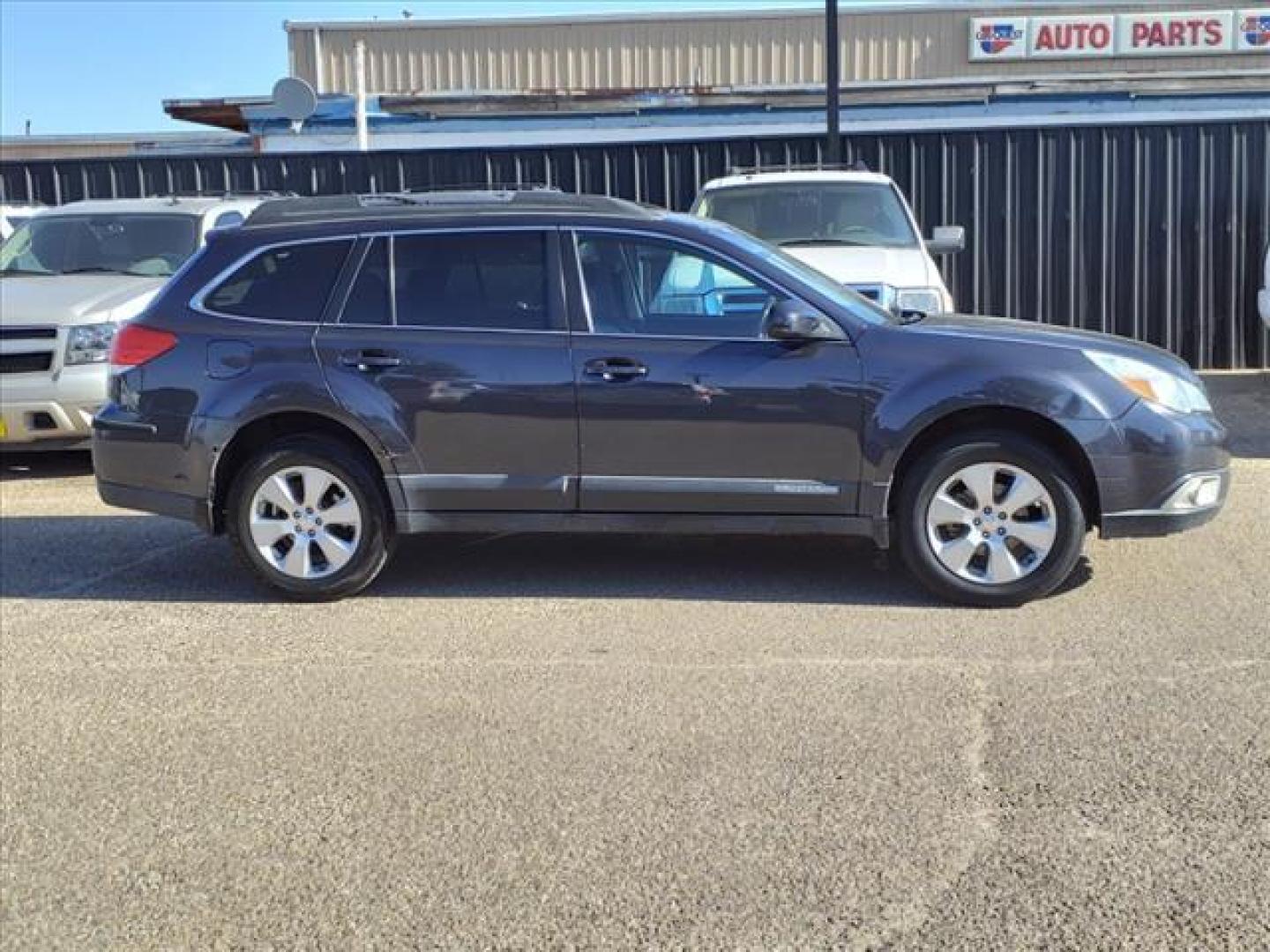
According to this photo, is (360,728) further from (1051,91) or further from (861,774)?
(1051,91)

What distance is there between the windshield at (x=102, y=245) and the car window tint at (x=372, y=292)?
482cm

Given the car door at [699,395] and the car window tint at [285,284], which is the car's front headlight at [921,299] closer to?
the car door at [699,395]

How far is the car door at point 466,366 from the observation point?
6.07 meters

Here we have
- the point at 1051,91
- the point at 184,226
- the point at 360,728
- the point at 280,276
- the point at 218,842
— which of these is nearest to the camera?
the point at 218,842

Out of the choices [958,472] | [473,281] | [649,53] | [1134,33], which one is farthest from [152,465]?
[1134,33]

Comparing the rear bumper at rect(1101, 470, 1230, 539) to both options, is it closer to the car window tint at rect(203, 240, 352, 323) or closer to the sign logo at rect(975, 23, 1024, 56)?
the car window tint at rect(203, 240, 352, 323)

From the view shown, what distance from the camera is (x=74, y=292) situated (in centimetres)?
979

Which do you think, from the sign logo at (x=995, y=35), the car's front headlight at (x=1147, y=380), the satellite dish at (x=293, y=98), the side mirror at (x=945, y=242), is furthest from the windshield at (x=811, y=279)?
the sign logo at (x=995, y=35)

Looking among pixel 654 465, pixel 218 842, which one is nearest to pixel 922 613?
pixel 654 465

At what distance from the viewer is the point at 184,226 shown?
1082 cm

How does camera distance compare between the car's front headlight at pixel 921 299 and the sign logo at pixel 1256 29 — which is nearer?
the car's front headlight at pixel 921 299

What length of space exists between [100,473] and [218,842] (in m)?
3.14

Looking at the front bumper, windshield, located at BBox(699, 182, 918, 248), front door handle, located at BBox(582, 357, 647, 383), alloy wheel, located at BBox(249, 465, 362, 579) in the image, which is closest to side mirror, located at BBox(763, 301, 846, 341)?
front door handle, located at BBox(582, 357, 647, 383)

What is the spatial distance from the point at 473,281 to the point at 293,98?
1236 cm
